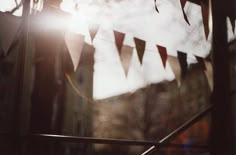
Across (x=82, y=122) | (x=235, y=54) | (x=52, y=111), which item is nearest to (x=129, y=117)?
(x=82, y=122)

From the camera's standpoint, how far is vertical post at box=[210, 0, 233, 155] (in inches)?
72.4

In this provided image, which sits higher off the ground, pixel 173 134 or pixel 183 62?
pixel 183 62

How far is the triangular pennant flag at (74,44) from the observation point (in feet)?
6.88

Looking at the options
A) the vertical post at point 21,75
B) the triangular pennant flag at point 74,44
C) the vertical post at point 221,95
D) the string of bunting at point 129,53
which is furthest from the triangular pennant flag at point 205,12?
the vertical post at point 21,75

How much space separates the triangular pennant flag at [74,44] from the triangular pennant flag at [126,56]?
1.21ft

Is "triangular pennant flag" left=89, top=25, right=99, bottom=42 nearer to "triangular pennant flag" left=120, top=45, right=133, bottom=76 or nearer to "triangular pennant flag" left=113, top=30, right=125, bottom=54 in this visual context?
"triangular pennant flag" left=113, top=30, right=125, bottom=54

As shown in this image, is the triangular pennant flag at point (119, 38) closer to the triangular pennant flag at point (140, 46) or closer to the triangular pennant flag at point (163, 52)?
the triangular pennant flag at point (140, 46)

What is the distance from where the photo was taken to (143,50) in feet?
8.03

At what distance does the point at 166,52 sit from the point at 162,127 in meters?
8.49

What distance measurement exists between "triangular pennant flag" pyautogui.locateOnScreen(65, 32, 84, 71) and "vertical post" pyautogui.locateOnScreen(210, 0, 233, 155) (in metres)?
0.79

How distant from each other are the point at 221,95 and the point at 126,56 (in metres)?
0.83

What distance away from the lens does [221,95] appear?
6.22 ft

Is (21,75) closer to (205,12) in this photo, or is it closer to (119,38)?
(119,38)

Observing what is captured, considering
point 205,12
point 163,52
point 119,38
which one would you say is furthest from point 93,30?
point 205,12
